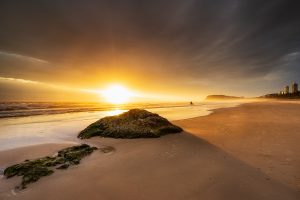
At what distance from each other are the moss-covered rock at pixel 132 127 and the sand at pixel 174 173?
1175 mm

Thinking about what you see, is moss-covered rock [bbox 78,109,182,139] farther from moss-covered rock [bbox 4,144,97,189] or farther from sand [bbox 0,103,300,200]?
moss-covered rock [bbox 4,144,97,189]

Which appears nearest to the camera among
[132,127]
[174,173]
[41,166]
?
[174,173]

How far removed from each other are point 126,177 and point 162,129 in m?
4.48

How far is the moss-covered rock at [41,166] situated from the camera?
4.24 meters

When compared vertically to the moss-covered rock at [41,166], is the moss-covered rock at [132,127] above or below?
above

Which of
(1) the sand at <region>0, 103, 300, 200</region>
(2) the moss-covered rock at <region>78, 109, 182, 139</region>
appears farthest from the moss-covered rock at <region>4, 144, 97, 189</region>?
(2) the moss-covered rock at <region>78, 109, 182, 139</region>

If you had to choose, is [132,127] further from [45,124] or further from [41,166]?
[45,124]

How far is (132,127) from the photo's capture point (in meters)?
8.50

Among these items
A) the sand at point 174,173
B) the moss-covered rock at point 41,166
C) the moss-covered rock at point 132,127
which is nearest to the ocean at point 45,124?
the moss-covered rock at point 132,127

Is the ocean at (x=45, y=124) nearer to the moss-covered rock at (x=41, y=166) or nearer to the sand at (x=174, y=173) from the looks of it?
the sand at (x=174, y=173)

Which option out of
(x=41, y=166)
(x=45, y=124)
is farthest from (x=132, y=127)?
(x=45, y=124)

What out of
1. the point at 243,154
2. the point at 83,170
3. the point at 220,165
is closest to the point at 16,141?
the point at 83,170

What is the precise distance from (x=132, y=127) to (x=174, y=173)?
14.4 feet

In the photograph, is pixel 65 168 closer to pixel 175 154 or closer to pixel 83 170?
pixel 83 170
